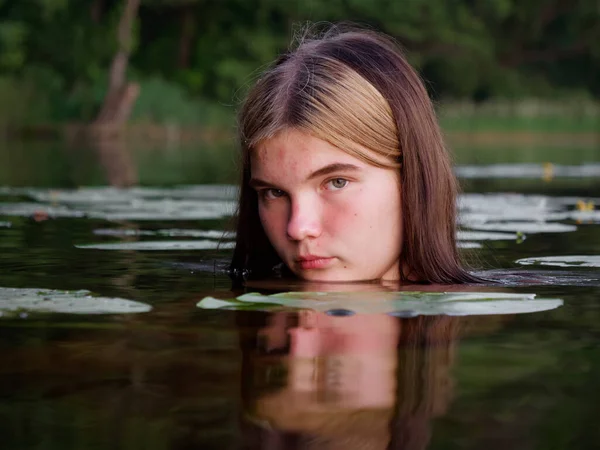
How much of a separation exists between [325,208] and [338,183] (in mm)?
74

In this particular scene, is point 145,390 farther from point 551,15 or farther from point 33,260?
point 551,15

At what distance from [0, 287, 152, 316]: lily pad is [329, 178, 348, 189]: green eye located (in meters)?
0.63

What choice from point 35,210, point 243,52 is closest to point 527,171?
point 35,210

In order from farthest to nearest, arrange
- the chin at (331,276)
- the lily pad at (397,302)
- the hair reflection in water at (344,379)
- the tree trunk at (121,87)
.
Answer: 1. the tree trunk at (121,87)
2. the chin at (331,276)
3. the lily pad at (397,302)
4. the hair reflection in water at (344,379)

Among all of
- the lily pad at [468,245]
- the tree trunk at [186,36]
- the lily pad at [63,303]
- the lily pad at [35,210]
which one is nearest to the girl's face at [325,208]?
the lily pad at [63,303]

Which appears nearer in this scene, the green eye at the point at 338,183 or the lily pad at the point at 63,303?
the lily pad at the point at 63,303

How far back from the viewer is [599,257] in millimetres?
4109

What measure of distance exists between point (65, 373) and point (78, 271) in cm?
167

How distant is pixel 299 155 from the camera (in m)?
3.28

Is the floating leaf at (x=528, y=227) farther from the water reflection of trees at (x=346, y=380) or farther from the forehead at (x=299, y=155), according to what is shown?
the water reflection of trees at (x=346, y=380)

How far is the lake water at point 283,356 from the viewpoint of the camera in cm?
165

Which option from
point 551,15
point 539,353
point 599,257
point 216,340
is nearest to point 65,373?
point 216,340

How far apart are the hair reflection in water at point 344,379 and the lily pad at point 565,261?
4.36 feet

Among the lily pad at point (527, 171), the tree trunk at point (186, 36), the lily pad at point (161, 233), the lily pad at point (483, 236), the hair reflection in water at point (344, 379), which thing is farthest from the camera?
the tree trunk at point (186, 36)
